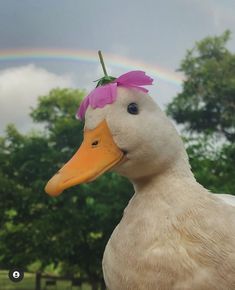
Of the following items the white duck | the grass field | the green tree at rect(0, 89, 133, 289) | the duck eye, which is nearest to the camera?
the white duck

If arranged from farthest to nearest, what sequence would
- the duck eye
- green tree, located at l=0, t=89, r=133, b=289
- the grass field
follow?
green tree, located at l=0, t=89, r=133, b=289, the grass field, the duck eye

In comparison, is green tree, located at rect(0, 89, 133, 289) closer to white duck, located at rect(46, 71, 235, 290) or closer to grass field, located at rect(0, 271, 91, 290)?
grass field, located at rect(0, 271, 91, 290)

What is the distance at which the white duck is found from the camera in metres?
1.16

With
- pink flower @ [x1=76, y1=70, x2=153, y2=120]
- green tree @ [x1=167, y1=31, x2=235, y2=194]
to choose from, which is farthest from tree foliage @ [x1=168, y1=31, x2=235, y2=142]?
pink flower @ [x1=76, y1=70, x2=153, y2=120]

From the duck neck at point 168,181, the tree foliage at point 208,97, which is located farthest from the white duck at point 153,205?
the tree foliage at point 208,97

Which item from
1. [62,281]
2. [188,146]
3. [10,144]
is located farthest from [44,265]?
[188,146]

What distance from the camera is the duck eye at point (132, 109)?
4.14ft

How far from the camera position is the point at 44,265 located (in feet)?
28.0

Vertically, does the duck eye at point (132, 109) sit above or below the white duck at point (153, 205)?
above

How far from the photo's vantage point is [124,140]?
4.03 feet

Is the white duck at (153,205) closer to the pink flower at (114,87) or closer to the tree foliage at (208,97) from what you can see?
the pink flower at (114,87)

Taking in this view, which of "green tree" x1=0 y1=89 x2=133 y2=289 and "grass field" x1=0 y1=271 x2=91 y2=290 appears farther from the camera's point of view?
"green tree" x1=0 y1=89 x2=133 y2=289

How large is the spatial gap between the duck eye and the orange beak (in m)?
0.07

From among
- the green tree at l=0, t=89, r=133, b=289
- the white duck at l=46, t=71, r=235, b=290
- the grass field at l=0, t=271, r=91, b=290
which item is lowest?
the white duck at l=46, t=71, r=235, b=290
